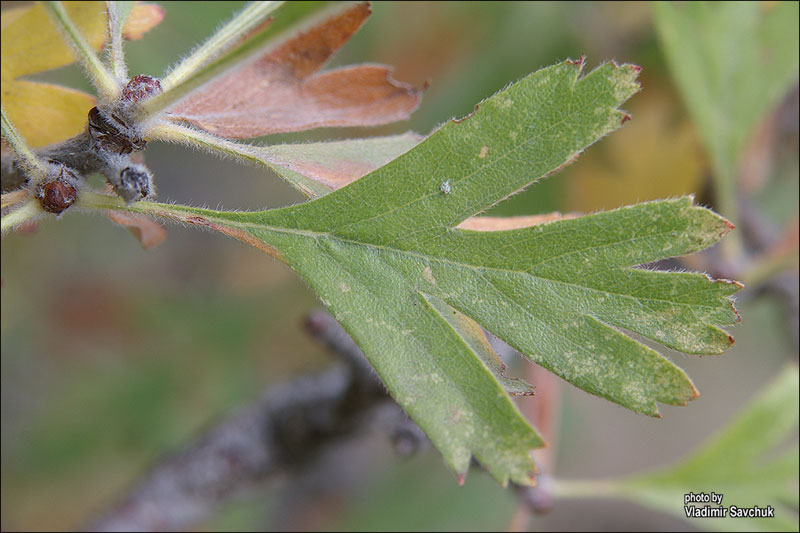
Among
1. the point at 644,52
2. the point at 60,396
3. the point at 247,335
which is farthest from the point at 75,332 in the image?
the point at 644,52

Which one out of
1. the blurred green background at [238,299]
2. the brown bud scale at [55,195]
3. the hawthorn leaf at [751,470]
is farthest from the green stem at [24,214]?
the hawthorn leaf at [751,470]

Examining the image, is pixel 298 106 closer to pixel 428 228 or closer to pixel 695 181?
pixel 428 228

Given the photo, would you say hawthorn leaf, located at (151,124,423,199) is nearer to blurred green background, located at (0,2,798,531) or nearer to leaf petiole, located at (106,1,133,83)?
leaf petiole, located at (106,1,133,83)

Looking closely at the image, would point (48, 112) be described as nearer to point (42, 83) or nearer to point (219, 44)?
point (42, 83)

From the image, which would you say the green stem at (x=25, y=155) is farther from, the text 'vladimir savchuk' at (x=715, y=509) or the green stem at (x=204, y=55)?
the text 'vladimir savchuk' at (x=715, y=509)

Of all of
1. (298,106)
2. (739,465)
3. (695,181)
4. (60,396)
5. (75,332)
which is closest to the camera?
(298,106)
